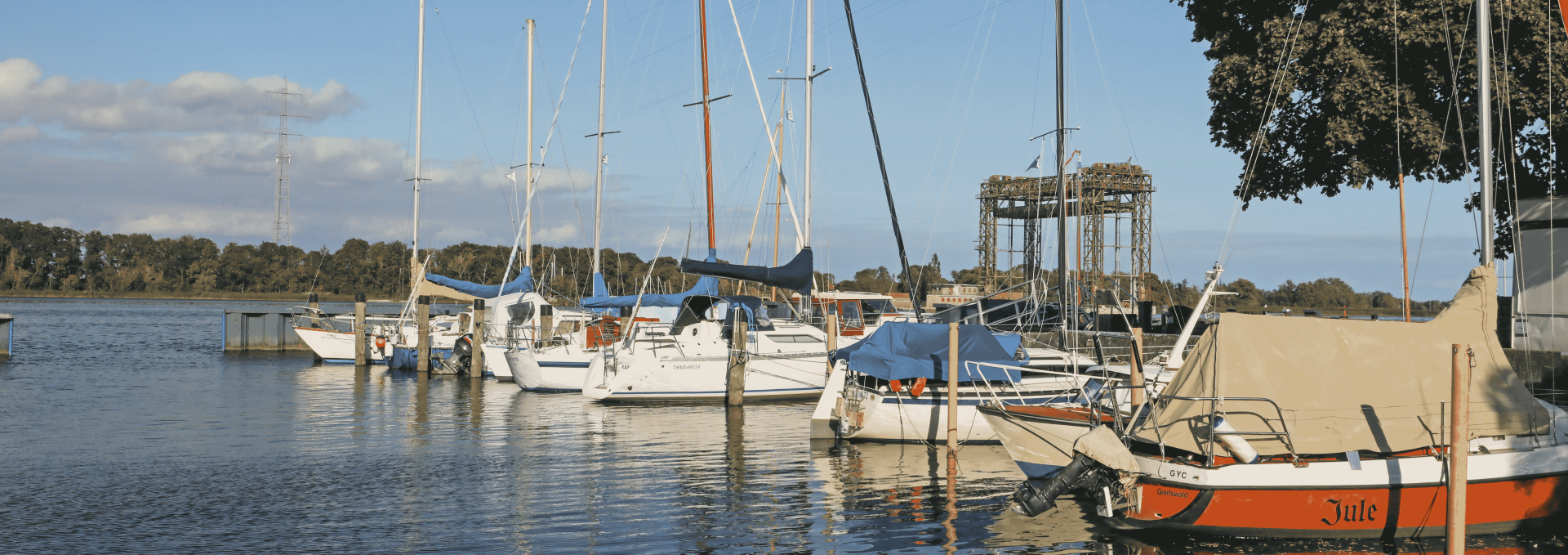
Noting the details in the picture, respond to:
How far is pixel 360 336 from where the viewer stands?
131 feet

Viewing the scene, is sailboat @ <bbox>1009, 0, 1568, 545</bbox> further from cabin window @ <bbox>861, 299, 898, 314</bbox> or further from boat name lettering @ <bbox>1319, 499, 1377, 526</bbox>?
cabin window @ <bbox>861, 299, 898, 314</bbox>

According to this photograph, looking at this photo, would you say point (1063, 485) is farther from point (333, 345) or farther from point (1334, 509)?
point (333, 345)

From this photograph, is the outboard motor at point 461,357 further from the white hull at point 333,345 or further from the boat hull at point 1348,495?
the boat hull at point 1348,495

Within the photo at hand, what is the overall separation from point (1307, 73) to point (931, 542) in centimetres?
1477

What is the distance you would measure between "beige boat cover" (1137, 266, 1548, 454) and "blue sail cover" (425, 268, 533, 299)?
29.0m

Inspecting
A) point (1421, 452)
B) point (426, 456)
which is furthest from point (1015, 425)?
point (426, 456)

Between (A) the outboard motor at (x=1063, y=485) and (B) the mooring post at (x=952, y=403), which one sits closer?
(A) the outboard motor at (x=1063, y=485)

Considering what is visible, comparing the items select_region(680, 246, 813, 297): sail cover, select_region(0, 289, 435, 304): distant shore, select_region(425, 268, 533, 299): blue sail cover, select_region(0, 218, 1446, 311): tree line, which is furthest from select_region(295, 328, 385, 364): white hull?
select_region(0, 289, 435, 304): distant shore

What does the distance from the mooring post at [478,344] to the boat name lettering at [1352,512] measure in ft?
93.4

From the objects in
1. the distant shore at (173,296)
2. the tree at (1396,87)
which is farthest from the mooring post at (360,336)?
the distant shore at (173,296)

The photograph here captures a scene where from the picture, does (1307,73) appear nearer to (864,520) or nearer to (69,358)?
(864,520)

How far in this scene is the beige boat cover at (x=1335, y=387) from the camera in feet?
37.7

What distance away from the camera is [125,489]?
1492 cm

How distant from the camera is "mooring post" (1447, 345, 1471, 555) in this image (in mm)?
9836
